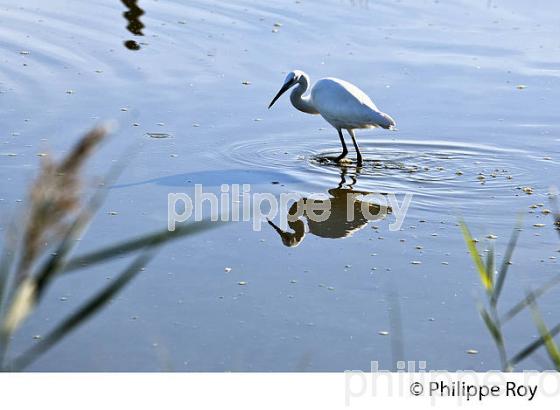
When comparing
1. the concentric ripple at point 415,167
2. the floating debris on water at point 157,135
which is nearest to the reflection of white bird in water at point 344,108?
the concentric ripple at point 415,167

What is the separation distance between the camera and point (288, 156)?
7.74 metres

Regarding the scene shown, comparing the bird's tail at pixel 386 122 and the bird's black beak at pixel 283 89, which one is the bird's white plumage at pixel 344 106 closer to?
the bird's tail at pixel 386 122

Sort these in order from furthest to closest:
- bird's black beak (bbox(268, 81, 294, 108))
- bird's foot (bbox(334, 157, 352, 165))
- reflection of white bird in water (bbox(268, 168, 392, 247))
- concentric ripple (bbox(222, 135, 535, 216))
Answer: bird's black beak (bbox(268, 81, 294, 108))
bird's foot (bbox(334, 157, 352, 165))
concentric ripple (bbox(222, 135, 535, 216))
reflection of white bird in water (bbox(268, 168, 392, 247))

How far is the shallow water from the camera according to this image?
476 centimetres

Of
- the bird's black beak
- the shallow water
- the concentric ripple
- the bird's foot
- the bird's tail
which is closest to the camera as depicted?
the shallow water

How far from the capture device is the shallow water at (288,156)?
187 inches

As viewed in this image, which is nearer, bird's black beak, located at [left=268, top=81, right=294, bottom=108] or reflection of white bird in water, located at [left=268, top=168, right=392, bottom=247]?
reflection of white bird in water, located at [left=268, top=168, right=392, bottom=247]

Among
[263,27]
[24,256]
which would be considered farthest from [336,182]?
[24,256]

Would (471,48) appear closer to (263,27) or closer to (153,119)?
(263,27)

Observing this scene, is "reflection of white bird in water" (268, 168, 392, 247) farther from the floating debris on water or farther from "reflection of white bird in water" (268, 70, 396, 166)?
the floating debris on water

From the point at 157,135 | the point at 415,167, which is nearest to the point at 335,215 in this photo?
the point at 415,167

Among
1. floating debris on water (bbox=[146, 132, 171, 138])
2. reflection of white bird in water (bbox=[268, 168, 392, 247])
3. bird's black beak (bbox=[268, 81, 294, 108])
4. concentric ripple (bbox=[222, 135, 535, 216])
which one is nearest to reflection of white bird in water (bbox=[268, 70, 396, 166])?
bird's black beak (bbox=[268, 81, 294, 108])

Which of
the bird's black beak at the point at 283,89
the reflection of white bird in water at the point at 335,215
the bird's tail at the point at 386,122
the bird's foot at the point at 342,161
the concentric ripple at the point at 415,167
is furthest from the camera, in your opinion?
the bird's black beak at the point at 283,89

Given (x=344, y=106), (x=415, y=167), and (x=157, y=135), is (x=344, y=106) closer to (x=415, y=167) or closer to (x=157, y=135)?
(x=415, y=167)
